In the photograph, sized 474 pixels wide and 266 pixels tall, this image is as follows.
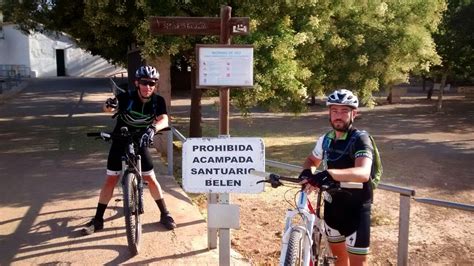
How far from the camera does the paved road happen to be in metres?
4.61

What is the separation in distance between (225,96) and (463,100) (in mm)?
29083

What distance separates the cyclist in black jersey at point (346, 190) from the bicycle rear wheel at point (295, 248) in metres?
0.46

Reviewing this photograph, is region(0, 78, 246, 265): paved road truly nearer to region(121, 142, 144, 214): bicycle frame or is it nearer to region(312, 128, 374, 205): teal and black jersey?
region(121, 142, 144, 214): bicycle frame

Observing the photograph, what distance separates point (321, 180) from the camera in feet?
10.1

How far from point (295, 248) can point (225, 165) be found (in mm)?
1186

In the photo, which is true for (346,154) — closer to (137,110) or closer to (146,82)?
(146,82)

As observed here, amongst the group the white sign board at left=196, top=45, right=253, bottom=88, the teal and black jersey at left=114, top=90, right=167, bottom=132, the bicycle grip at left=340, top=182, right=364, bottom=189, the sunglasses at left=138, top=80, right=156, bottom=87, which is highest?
the white sign board at left=196, top=45, right=253, bottom=88

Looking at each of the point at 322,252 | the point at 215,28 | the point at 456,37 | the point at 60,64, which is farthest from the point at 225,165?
the point at 60,64

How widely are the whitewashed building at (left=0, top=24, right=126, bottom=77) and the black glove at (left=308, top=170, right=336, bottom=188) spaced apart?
38.3 metres

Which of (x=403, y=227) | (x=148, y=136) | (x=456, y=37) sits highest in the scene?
(x=456, y=37)

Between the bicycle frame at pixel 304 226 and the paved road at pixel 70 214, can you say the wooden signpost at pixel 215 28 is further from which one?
the bicycle frame at pixel 304 226

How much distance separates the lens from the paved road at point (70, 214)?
15.1 ft

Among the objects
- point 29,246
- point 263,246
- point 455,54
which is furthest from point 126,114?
point 455,54

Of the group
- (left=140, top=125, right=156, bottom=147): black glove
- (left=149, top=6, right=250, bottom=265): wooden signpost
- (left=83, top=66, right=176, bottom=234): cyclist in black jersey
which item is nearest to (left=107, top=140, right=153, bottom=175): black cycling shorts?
(left=83, top=66, right=176, bottom=234): cyclist in black jersey
